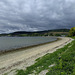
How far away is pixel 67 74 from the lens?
468 centimetres

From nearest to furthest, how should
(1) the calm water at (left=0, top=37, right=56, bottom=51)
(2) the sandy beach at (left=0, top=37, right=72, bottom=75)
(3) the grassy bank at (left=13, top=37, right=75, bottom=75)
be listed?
(3) the grassy bank at (left=13, top=37, right=75, bottom=75) < (2) the sandy beach at (left=0, top=37, right=72, bottom=75) < (1) the calm water at (left=0, top=37, right=56, bottom=51)

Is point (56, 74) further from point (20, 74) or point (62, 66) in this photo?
point (20, 74)

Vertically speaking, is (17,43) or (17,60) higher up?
(17,60)

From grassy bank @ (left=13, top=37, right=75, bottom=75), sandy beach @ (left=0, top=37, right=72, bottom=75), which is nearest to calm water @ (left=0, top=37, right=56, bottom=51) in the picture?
sandy beach @ (left=0, top=37, right=72, bottom=75)

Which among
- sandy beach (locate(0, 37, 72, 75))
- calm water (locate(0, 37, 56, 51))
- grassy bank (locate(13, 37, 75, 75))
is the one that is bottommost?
calm water (locate(0, 37, 56, 51))

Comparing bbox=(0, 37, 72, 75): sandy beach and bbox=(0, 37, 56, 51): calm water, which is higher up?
bbox=(0, 37, 72, 75): sandy beach

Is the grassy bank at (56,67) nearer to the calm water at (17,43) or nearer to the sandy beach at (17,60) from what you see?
the sandy beach at (17,60)

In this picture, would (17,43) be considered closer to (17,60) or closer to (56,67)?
(17,60)

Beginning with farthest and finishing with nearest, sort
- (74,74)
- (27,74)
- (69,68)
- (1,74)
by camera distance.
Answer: (1,74) < (27,74) < (69,68) < (74,74)

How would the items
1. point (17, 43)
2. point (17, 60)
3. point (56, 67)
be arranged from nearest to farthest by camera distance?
point (56, 67) < point (17, 60) < point (17, 43)

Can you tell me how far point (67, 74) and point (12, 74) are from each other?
16.1 feet

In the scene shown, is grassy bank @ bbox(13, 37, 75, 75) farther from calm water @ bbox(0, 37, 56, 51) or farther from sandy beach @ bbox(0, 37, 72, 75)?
calm water @ bbox(0, 37, 56, 51)

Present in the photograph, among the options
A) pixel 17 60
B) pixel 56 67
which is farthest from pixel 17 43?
pixel 56 67

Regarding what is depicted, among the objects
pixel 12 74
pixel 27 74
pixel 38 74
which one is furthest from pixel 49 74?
pixel 12 74
